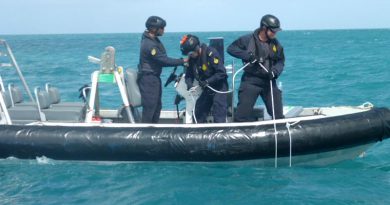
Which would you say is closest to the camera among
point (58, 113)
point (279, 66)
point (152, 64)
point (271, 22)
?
point (271, 22)

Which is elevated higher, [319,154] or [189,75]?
[189,75]

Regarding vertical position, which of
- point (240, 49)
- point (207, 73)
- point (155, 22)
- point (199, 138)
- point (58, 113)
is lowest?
point (199, 138)

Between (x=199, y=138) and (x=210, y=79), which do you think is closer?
(x=199, y=138)

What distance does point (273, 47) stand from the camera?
6.91m

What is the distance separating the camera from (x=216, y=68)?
7020mm

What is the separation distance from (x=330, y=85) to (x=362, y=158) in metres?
10.3

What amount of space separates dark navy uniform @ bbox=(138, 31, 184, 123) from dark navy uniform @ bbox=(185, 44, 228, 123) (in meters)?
0.24

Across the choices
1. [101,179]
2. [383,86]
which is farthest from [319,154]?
[383,86]

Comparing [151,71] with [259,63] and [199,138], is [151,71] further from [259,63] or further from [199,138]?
[259,63]

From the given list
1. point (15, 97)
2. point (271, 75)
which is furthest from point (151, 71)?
point (15, 97)

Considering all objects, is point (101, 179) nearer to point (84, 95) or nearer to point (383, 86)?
point (84, 95)

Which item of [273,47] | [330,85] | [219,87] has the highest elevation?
[273,47]

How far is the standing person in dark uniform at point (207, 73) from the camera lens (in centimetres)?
694

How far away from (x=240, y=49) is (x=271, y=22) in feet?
1.60
